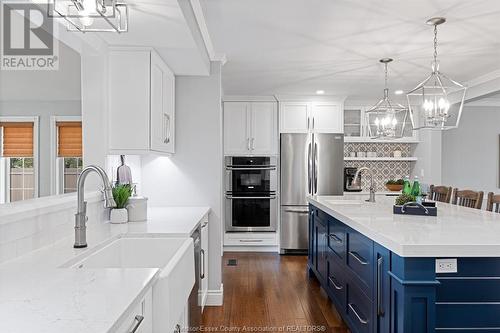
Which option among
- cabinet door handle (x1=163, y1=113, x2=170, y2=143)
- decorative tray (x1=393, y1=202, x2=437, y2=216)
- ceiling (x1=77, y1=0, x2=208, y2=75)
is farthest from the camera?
cabinet door handle (x1=163, y1=113, x2=170, y2=143)

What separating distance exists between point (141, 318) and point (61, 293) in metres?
0.25

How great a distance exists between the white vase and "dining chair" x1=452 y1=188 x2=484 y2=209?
3.42 metres

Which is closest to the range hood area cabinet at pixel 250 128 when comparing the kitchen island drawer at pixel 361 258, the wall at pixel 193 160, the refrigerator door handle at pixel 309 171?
the refrigerator door handle at pixel 309 171

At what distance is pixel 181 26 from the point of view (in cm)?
245

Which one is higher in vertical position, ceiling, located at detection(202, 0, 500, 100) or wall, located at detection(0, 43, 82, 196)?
ceiling, located at detection(202, 0, 500, 100)

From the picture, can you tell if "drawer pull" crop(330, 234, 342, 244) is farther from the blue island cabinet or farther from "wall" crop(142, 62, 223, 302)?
"wall" crop(142, 62, 223, 302)

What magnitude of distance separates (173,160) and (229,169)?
2.12 meters

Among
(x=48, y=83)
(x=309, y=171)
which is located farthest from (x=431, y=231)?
(x=309, y=171)

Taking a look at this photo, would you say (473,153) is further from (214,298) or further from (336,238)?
(214,298)

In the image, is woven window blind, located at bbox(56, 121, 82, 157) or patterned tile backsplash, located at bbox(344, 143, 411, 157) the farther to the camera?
patterned tile backsplash, located at bbox(344, 143, 411, 157)

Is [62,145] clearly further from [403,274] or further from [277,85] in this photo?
[277,85]

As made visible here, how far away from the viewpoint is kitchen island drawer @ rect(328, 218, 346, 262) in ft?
9.99

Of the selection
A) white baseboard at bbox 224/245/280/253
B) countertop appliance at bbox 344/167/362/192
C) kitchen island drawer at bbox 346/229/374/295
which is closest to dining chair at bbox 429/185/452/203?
countertop appliance at bbox 344/167/362/192

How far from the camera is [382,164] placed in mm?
6652
